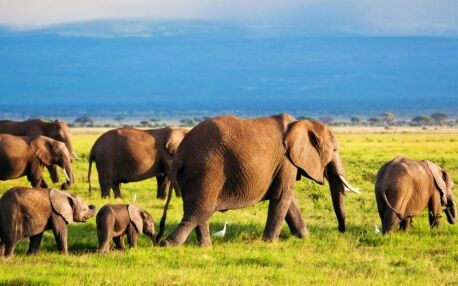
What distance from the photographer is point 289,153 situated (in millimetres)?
15180

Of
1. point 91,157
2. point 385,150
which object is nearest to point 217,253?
point 91,157

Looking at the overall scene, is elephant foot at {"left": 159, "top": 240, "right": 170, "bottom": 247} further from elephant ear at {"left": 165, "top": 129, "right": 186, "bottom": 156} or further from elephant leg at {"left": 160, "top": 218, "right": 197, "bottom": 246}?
elephant ear at {"left": 165, "top": 129, "right": 186, "bottom": 156}

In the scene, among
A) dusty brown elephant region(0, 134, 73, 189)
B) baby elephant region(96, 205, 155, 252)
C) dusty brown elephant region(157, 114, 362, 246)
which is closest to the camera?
baby elephant region(96, 205, 155, 252)

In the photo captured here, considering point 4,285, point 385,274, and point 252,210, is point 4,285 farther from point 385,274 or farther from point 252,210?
point 252,210

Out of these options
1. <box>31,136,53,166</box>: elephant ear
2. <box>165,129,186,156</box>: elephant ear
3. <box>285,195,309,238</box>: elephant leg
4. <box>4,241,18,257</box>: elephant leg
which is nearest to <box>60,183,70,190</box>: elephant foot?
<box>31,136,53,166</box>: elephant ear

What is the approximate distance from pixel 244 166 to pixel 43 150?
890 cm

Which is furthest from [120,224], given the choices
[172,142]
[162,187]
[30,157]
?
[172,142]

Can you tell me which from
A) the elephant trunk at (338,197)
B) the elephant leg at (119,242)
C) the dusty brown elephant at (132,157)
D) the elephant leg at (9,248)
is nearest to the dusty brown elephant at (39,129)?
the dusty brown elephant at (132,157)

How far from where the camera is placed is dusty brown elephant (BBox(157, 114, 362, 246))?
47.4ft

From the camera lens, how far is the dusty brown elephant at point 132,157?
23.3 meters

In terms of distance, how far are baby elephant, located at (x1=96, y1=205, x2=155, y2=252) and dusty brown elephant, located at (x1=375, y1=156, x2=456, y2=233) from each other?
11.6 feet

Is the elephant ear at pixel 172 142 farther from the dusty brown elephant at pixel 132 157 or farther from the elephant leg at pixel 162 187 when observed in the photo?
the elephant leg at pixel 162 187

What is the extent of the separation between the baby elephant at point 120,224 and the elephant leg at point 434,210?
179 inches

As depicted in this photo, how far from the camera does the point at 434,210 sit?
16688 mm
